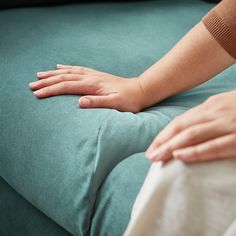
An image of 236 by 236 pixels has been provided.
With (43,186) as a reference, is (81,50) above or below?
above

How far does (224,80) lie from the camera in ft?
3.56

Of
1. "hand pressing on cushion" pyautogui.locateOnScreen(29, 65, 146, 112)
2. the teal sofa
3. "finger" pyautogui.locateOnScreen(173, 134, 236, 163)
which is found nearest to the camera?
"finger" pyautogui.locateOnScreen(173, 134, 236, 163)

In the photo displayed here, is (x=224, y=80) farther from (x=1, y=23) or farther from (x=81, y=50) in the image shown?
(x=1, y=23)

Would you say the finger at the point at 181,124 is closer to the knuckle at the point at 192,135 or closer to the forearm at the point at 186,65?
the knuckle at the point at 192,135

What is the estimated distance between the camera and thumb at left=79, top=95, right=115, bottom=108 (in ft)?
2.80

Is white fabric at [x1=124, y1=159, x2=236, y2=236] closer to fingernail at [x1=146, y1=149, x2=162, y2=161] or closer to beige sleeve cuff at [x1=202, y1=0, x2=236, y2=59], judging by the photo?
fingernail at [x1=146, y1=149, x2=162, y2=161]

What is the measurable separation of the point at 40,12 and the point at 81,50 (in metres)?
0.26

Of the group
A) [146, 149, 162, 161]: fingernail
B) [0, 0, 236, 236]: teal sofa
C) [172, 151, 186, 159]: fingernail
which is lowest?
[0, 0, 236, 236]: teal sofa

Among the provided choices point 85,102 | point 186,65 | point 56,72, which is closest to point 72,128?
point 85,102

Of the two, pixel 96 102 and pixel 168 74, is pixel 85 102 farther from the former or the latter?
pixel 168 74

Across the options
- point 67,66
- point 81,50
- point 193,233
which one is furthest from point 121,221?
point 81,50

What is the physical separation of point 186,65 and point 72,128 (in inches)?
11.2

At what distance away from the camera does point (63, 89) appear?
35.2 inches

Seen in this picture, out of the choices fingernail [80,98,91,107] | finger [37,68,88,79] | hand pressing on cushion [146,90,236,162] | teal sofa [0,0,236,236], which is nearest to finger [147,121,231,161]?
hand pressing on cushion [146,90,236,162]
